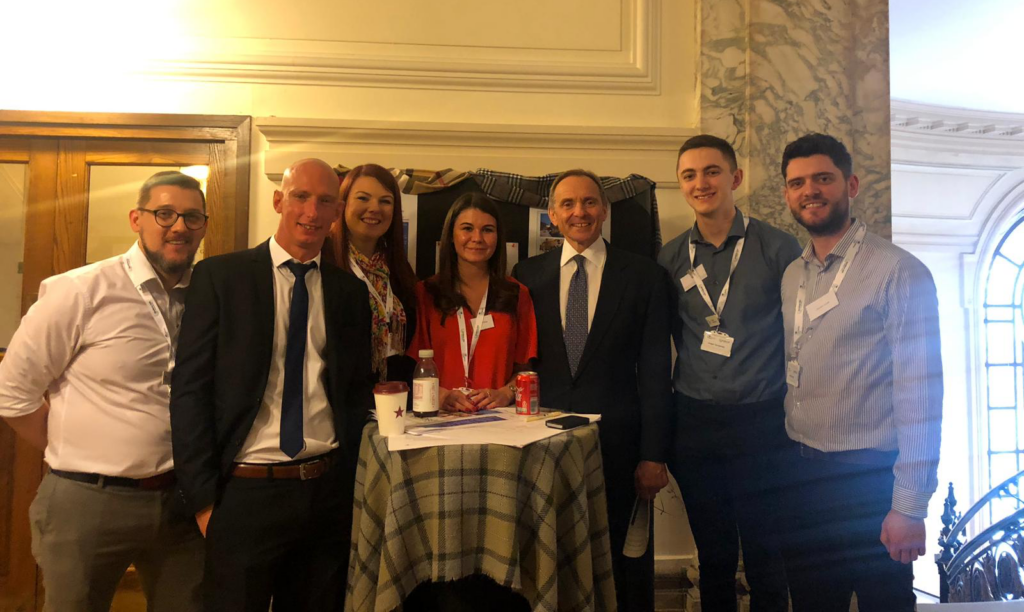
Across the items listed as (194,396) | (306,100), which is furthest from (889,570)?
(306,100)

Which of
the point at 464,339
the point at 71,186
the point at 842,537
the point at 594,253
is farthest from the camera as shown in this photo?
the point at 71,186

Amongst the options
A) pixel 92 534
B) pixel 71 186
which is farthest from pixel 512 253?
pixel 71 186

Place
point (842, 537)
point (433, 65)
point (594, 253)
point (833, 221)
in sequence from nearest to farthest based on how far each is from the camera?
point (842, 537) → point (833, 221) → point (594, 253) → point (433, 65)

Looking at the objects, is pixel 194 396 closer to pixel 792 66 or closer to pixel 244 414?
pixel 244 414

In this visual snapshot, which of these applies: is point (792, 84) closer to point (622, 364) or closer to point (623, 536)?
point (622, 364)

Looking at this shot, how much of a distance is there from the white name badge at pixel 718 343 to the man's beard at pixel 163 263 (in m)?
1.86

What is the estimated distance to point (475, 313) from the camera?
2.12m

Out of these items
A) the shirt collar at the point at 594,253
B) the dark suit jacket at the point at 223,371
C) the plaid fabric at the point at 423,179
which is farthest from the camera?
the plaid fabric at the point at 423,179

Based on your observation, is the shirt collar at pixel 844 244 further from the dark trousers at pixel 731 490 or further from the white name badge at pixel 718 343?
the dark trousers at pixel 731 490

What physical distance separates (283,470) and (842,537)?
180 cm

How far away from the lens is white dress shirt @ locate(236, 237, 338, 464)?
1.65m

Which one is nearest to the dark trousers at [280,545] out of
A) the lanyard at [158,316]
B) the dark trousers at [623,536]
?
the lanyard at [158,316]

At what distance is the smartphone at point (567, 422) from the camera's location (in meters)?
1.69

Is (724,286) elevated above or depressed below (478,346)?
above
